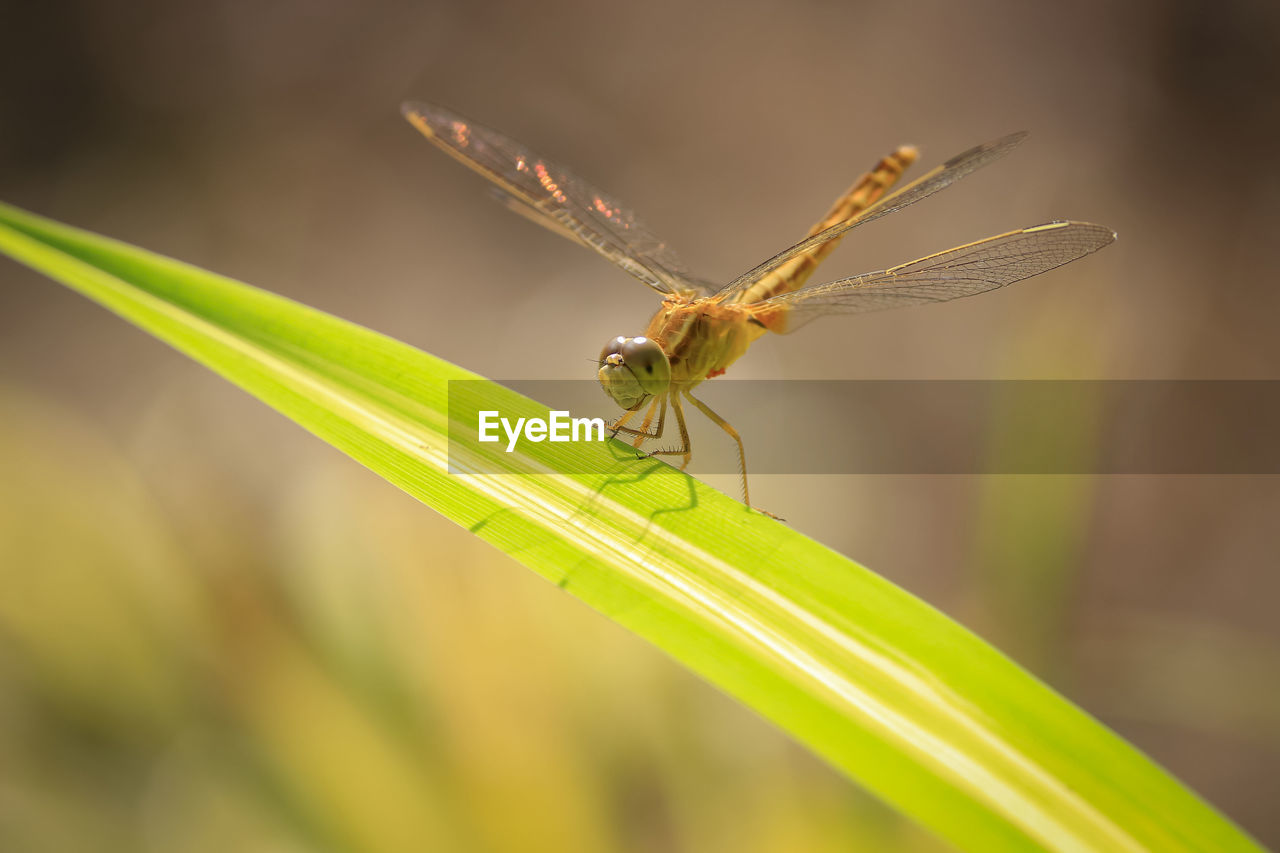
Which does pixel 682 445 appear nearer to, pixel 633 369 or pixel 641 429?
pixel 641 429

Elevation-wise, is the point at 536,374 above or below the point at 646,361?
below

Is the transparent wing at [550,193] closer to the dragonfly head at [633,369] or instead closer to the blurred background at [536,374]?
the dragonfly head at [633,369]

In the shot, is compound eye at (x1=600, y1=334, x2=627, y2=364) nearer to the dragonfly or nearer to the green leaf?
the dragonfly

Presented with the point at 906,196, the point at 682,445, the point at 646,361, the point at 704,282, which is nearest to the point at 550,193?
the point at 704,282

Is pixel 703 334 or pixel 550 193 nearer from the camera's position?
pixel 703 334

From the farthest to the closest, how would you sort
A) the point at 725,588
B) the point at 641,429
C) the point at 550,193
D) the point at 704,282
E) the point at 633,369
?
the point at 704,282 < the point at 550,193 < the point at 641,429 < the point at 633,369 < the point at 725,588

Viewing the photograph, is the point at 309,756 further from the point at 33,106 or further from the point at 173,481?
the point at 33,106

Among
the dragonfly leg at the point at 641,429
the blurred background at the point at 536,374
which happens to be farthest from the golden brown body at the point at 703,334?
the blurred background at the point at 536,374

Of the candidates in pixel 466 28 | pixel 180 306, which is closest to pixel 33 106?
pixel 466 28
